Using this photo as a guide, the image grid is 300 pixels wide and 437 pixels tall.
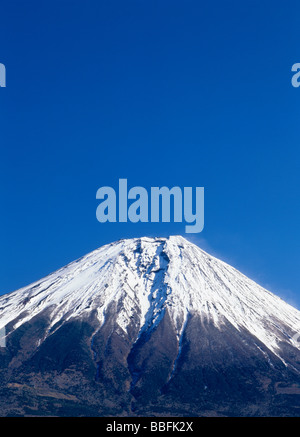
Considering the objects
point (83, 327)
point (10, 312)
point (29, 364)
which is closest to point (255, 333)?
point (83, 327)

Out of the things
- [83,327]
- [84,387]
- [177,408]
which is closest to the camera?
[177,408]

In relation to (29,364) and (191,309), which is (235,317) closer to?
(191,309)

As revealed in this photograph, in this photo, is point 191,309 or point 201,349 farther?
point 191,309

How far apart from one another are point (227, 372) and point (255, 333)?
28.6 metres

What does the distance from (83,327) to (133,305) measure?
23.9 m

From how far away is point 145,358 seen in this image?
162250 millimetres

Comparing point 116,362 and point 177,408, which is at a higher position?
point 116,362

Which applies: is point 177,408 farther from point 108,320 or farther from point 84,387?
point 108,320

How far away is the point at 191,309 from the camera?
190 meters

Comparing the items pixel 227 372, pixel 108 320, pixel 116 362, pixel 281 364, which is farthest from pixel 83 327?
pixel 281 364

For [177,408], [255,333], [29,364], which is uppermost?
[255,333]

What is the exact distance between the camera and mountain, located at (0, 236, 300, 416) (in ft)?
455

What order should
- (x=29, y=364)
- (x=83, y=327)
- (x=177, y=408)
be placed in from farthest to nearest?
(x=83, y=327) → (x=29, y=364) → (x=177, y=408)

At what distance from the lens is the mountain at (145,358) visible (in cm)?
13862
